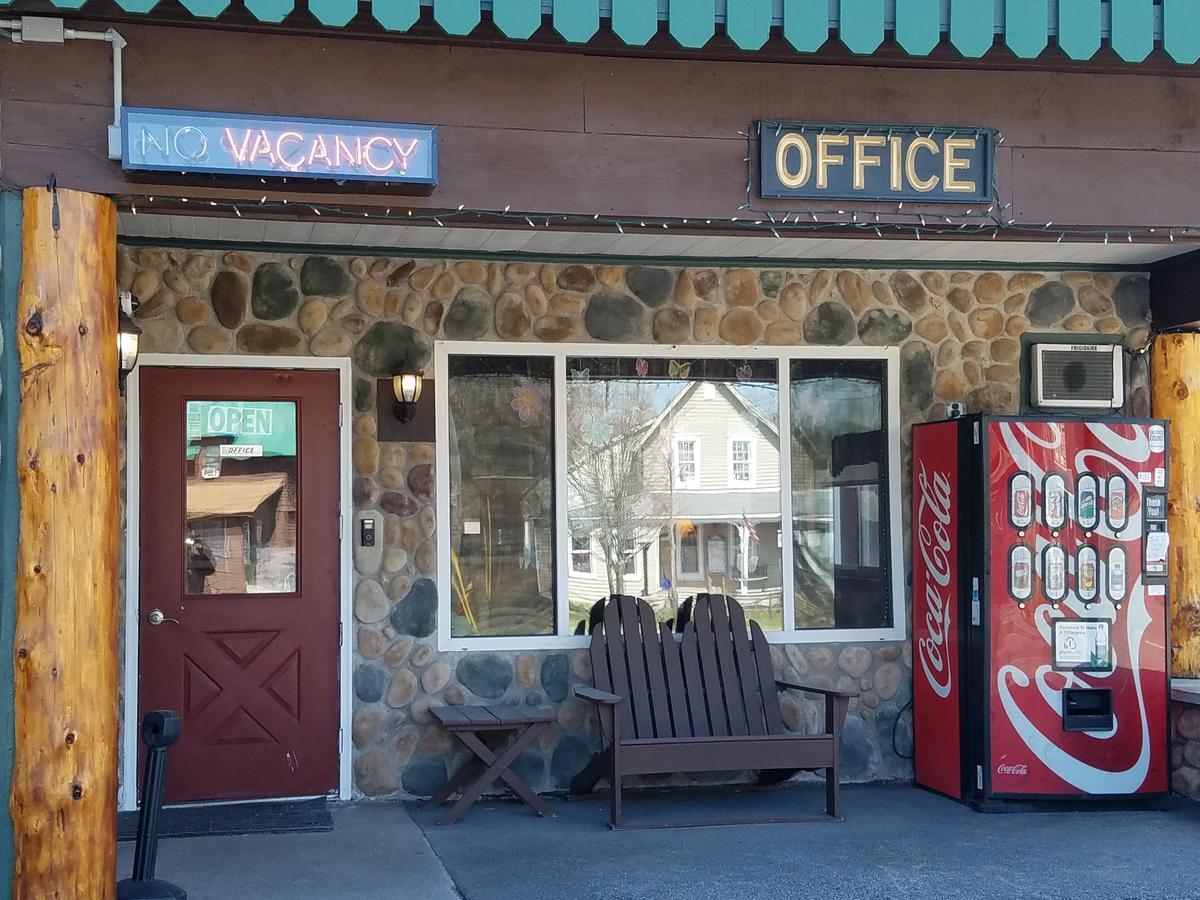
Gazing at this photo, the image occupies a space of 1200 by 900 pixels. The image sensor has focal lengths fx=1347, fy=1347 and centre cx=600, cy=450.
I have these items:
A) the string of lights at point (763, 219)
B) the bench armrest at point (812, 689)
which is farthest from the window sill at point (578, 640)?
the string of lights at point (763, 219)

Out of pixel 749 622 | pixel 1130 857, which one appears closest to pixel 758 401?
pixel 749 622

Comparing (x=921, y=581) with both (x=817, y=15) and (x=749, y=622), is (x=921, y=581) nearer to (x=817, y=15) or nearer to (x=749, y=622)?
(x=749, y=622)

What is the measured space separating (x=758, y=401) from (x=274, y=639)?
2.72 meters

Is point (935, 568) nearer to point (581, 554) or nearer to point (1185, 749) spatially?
point (1185, 749)

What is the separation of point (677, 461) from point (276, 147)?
326 centimetres

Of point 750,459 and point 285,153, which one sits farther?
point 750,459

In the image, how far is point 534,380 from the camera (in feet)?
22.2

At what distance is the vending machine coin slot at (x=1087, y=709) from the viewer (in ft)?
21.2

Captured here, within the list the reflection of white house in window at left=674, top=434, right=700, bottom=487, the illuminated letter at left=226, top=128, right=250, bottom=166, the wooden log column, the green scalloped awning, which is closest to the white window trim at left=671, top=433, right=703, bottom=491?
the reflection of white house in window at left=674, top=434, right=700, bottom=487

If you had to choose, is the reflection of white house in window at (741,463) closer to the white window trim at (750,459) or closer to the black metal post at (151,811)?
the white window trim at (750,459)

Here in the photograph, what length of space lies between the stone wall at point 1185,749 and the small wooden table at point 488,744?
10.3 feet

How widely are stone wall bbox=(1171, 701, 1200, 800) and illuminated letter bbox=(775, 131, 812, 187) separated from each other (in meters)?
3.60

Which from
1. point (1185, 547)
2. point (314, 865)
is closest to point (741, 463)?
point (1185, 547)

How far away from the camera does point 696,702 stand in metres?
6.49
